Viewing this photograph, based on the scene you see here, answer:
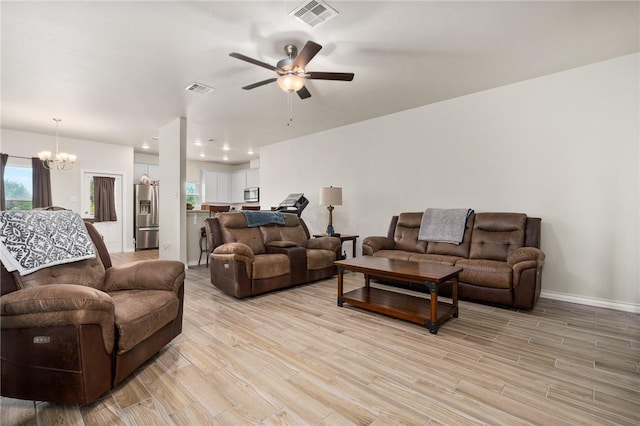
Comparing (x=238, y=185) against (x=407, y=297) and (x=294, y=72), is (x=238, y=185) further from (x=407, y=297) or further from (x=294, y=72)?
(x=407, y=297)

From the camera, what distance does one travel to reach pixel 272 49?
9.62 ft

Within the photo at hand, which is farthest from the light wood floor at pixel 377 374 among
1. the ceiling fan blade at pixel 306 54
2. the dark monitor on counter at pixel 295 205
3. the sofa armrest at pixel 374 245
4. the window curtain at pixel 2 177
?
the window curtain at pixel 2 177

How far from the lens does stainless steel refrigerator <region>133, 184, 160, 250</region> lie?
746 cm

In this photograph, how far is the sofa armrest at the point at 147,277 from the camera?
2139 millimetres

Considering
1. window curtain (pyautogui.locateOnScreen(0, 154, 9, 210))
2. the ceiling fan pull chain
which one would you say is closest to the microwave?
the ceiling fan pull chain

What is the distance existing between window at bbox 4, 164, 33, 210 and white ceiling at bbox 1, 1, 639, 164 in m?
1.73

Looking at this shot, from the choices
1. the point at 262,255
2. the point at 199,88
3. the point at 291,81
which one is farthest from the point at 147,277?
the point at 199,88

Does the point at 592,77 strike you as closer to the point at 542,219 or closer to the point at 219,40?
the point at 542,219

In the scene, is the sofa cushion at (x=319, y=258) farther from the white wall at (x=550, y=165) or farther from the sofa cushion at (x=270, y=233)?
the white wall at (x=550, y=165)

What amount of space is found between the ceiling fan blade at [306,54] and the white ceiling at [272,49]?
0.27 m

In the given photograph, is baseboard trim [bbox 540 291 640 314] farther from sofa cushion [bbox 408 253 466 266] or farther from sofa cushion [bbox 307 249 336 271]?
sofa cushion [bbox 307 249 336 271]

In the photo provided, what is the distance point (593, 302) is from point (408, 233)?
215cm

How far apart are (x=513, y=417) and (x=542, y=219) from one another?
2.87 metres

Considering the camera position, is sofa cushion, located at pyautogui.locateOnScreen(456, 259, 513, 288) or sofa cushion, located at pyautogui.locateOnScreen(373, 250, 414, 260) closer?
sofa cushion, located at pyautogui.locateOnScreen(456, 259, 513, 288)
